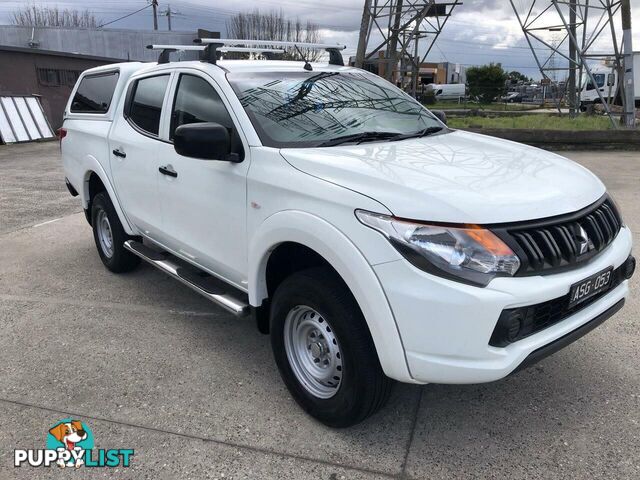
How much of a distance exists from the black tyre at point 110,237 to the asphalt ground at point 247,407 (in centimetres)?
54

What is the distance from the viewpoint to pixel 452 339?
2320 mm

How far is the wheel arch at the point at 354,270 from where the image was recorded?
2.40 meters

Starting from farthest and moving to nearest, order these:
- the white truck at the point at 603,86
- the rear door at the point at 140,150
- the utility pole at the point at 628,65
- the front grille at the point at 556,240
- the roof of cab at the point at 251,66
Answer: the white truck at the point at 603,86, the utility pole at the point at 628,65, the rear door at the point at 140,150, the roof of cab at the point at 251,66, the front grille at the point at 556,240

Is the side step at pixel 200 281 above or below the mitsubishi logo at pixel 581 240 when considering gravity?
below

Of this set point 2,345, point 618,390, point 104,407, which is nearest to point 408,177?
point 618,390

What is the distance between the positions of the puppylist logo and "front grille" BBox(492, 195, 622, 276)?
6.93 ft

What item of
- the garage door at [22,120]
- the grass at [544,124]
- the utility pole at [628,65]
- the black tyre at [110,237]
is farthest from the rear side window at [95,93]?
the garage door at [22,120]

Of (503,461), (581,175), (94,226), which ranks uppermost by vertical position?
(581,175)

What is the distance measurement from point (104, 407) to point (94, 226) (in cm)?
280

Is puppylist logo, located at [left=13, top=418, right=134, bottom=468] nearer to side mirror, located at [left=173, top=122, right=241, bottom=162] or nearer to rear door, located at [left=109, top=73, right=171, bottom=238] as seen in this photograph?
side mirror, located at [left=173, top=122, right=241, bottom=162]

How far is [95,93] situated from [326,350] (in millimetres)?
3871

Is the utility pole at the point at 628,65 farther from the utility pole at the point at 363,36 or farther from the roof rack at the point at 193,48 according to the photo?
the roof rack at the point at 193,48

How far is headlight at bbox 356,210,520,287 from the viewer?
2311mm

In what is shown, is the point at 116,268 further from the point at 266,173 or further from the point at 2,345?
the point at 266,173
